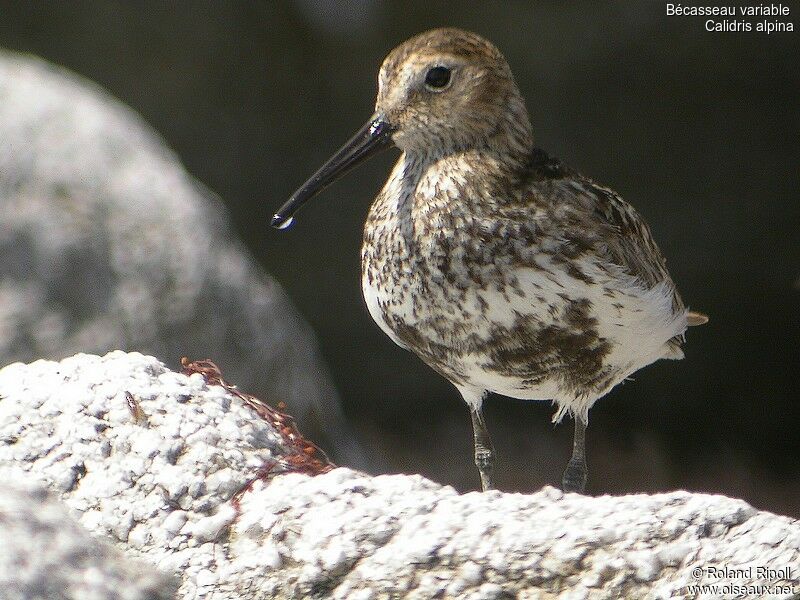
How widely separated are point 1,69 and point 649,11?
540 cm

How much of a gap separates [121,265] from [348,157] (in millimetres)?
2930

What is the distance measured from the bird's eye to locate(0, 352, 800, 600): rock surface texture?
5.84ft

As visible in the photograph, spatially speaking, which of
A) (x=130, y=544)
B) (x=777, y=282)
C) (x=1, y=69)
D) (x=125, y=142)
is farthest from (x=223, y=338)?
(x=777, y=282)

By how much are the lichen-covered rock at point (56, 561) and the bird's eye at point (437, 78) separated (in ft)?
8.33

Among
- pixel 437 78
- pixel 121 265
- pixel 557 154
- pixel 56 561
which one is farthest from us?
pixel 557 154

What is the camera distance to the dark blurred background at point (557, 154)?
11156 millimetres

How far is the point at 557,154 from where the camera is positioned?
11648 millimetres

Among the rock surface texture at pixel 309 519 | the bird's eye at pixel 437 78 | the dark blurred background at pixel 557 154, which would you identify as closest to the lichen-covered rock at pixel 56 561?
the rock surface texture at pixel 309 519

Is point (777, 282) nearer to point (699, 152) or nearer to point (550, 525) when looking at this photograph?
point (699, 152)

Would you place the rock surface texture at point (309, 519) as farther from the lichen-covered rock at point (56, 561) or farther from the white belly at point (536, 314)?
the white belly at point (536, 314)

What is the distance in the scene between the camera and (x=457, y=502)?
4.40 m

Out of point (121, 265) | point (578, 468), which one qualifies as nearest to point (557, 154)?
point (121, 265)

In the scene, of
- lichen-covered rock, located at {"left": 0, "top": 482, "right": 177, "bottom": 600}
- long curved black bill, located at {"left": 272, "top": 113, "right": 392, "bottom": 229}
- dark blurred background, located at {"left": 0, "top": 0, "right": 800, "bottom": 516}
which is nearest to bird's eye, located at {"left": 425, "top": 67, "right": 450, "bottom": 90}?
long curved black bill, located at {"left": 272, "top": 113, "right": 392, "bottom": 229}

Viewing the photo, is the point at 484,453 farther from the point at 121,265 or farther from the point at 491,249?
the point at 121,265
